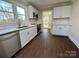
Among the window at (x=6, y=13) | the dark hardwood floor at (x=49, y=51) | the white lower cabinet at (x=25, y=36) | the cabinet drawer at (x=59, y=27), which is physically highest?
the window at (x=6, y=13)

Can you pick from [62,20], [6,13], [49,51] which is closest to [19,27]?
[6,13]

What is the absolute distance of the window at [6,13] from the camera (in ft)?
8.32

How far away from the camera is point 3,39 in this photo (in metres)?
1.75

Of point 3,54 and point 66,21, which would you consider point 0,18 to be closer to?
point 3,54

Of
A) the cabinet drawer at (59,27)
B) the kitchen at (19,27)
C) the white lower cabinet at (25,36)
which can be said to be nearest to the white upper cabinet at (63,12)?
the kitchen at (19,27)

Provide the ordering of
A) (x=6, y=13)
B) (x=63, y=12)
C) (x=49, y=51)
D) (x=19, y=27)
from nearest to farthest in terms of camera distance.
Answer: (x=49, y=51)
(x=6, y=13)
(x=19, y=27)
(x=63, y=12)

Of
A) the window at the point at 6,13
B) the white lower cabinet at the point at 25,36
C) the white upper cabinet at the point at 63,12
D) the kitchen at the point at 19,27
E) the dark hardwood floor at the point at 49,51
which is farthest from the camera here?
the white upper cabinet at the point at 63,12

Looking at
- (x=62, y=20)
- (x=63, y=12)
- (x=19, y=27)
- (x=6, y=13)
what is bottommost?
(x=19, y=27)

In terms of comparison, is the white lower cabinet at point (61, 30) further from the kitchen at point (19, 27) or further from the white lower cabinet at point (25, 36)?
the white lower cabinet at point (25, 36)

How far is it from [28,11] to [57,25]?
2.29 meters

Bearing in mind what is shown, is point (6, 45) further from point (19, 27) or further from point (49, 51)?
point (49, 51)

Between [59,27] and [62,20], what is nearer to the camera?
[59,27]

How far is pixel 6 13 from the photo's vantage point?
2773mm

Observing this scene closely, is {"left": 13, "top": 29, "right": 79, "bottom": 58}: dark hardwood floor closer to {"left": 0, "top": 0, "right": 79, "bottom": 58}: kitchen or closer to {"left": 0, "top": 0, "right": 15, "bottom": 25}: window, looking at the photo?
{"left": 0, "top": 0, "right": 79, "bottom": 58}: kitchen
